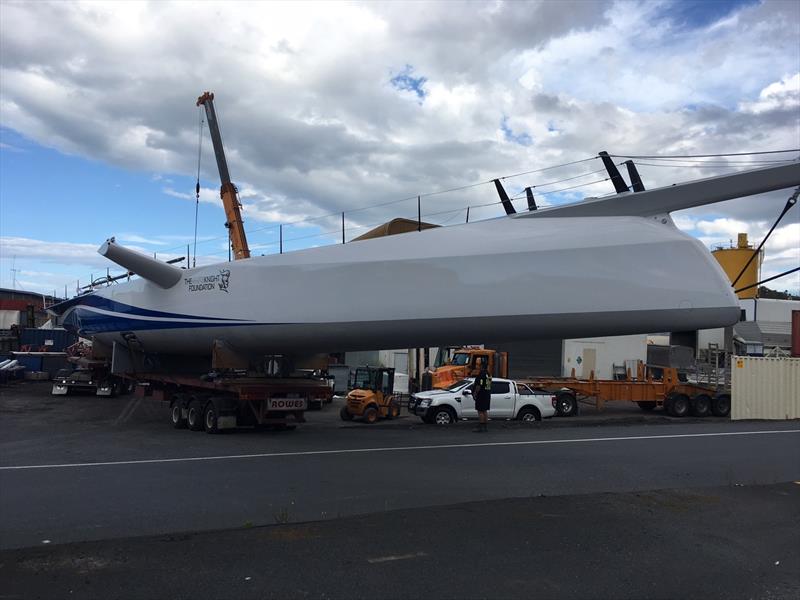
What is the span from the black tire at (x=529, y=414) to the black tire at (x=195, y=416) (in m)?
9.61

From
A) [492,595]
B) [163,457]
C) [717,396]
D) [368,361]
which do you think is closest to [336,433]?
[163,457]

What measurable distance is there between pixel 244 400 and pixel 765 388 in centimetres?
1796

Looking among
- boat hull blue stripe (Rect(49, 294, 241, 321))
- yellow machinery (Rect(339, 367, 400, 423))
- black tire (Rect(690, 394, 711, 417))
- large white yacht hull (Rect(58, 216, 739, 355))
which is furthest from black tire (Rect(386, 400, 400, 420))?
black tire (Rect(690, 394, 711, 417))

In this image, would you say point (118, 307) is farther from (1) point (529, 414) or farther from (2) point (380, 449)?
(1) point (529, 414)

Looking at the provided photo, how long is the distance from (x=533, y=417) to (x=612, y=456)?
7982 mm

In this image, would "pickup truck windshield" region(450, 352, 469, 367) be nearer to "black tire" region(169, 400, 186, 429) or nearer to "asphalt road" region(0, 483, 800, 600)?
"black tire" region(169, 400, 186, 429)

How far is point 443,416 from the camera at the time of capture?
18.7 meters

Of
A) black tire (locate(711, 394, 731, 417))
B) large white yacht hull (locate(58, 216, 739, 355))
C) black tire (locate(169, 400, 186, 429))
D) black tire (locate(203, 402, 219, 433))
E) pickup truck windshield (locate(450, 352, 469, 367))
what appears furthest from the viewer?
black tire (locate(711, 394, 731, 417))

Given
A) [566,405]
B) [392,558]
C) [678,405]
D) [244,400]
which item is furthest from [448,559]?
[678,405]

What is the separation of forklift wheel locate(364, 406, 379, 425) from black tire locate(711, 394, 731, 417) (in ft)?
44.2

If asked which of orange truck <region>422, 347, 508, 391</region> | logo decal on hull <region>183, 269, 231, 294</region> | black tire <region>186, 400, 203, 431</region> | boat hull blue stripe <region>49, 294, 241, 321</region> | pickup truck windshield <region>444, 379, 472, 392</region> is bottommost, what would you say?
black tire <region>186, 400, 203, 431</region>

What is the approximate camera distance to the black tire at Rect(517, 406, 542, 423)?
19.7 metres

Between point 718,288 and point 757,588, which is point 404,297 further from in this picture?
point 757,588

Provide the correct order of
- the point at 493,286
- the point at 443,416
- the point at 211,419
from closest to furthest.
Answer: the point at 493,286, the point at 211,419, the point at 443,416
